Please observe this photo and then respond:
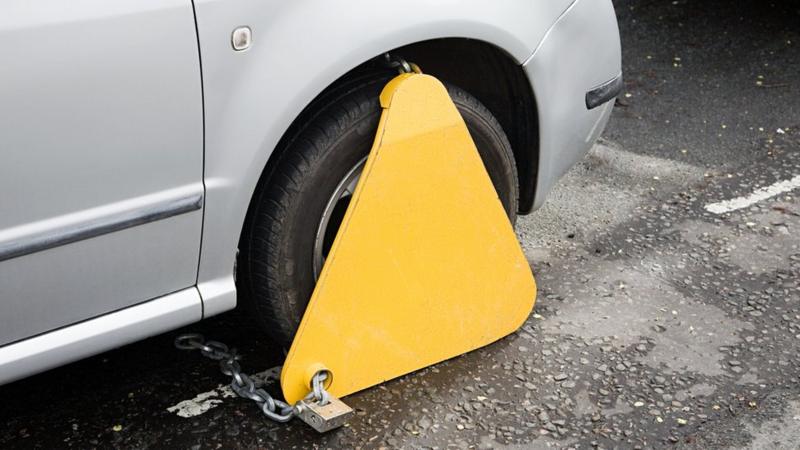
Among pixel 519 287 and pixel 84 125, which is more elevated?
pixel 84 125

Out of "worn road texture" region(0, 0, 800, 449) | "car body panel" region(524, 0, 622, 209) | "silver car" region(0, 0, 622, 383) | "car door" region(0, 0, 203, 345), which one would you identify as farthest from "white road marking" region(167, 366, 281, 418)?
"car body panel" region(524, 0, 622, 209)

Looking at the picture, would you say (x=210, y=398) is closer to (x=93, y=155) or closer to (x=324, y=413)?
(x=324, y=413)

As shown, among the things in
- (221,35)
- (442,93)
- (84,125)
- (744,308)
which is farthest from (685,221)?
(84,125)

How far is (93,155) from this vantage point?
7.46ft

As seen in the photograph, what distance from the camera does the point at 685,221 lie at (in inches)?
160

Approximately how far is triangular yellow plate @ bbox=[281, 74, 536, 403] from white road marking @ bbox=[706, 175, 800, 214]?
4.47ft

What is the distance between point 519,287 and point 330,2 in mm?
1132

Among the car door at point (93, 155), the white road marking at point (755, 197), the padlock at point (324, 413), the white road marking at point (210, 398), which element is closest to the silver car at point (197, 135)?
the car door at point (93, 155)

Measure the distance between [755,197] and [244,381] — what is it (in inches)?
93.2

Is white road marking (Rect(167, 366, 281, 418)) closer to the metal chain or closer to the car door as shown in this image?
the metal chain

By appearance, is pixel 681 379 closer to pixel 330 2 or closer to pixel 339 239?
pixel 339 239

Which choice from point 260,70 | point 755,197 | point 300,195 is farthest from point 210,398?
point 755,197

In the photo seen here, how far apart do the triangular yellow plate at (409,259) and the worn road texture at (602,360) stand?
13 centimetres

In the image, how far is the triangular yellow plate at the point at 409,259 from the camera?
278cm
